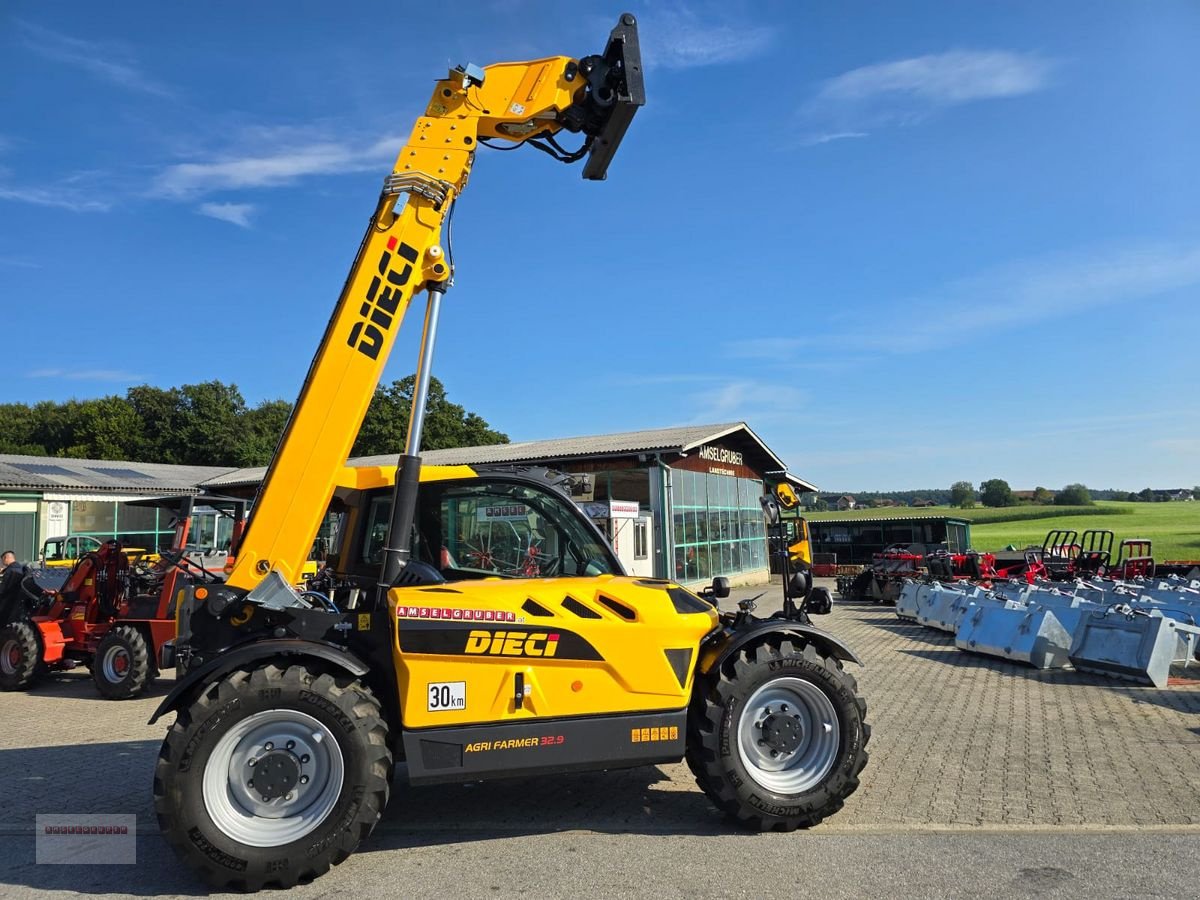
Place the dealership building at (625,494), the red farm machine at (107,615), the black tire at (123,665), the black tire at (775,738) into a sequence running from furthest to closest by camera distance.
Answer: the dealership building at (625,494)
the red farm machine at (107,615)
the black tire at (123,665)
the black tire at (775,738)

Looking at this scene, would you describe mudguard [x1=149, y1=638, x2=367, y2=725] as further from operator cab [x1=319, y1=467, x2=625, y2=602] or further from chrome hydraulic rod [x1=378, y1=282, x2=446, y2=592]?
operator cab [x1=319, y1=467, x2=625, y2=602]

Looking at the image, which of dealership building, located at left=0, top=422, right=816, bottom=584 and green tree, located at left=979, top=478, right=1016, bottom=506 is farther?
green tree, located at left=979, top=478, right=1016, bottom=506

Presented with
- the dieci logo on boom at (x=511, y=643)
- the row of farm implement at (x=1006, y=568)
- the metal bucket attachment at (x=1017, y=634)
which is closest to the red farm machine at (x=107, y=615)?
the dieci logo on boom at (x=511, y=643)

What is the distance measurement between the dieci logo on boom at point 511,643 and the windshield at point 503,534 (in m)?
0.63

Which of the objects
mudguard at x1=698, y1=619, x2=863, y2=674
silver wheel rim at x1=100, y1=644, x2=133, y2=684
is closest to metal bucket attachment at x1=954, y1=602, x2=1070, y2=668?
mudguard at x1=698, y1=619, x2=863, y2=674

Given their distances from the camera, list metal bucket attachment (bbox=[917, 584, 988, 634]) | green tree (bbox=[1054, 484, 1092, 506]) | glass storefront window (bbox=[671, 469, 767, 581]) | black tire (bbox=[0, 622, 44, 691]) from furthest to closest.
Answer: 1. green tree (bbox=[1054, 484, 1092, 506])
2. glass storefront window (bbox=[671, 469, 767, 581])
3. metal bucket attachment (bbox=[917, 584, 988, 634])
4. black tire (bbox=[0, 622, 44, 691])

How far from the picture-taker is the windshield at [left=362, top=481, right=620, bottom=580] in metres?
5.26

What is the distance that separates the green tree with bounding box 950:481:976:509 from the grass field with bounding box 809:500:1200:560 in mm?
11426

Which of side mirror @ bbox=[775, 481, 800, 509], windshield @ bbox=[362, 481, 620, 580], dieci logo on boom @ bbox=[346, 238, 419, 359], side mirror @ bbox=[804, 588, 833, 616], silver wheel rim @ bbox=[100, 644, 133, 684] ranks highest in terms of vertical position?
dieci logo on boom @ bbox=[346, 238, 419, 359]

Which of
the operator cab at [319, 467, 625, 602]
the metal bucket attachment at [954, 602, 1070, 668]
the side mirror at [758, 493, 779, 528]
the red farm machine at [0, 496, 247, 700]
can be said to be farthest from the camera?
the metal bucket attachment at [954, 602, 1070, 668]

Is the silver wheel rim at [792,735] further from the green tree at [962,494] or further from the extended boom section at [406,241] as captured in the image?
the green tree at [962,494]

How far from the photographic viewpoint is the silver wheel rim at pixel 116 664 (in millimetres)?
9711

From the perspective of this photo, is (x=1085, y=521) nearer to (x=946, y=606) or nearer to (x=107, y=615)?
(x=946, y=606)

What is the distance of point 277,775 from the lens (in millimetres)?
4383
